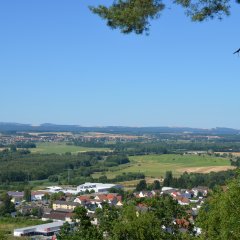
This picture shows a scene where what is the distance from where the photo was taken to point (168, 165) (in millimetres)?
76250

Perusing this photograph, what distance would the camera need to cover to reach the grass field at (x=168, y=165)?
→ 65938mm

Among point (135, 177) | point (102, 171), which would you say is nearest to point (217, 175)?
point (135, 177)

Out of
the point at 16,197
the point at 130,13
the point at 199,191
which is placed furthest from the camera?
Result: the point at 199,191

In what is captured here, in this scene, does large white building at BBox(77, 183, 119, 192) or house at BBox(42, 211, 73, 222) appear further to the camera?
large white building at BBox(77, 183, 119, 192)

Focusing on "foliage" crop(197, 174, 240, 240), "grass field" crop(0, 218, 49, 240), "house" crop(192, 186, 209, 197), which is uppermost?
"foliage" crop(197, 174, 240, 240)

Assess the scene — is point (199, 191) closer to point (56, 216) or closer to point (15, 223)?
point (56, 216)

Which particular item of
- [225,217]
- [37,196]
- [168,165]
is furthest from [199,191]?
[225,217]

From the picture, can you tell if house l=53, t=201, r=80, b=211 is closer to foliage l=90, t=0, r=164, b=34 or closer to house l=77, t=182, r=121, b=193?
house l=77, t=182, r=121, b=193

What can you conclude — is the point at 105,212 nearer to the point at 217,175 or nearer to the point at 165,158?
the point at 217,175

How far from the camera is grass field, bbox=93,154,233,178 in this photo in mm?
65938

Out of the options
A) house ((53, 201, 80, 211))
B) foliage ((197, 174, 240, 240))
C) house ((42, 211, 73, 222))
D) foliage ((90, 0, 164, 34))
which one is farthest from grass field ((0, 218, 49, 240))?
foliage ((90, 0, 164, 34))

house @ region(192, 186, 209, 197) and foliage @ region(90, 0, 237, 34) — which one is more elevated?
foliage @ region(90, 0, 237, 34)

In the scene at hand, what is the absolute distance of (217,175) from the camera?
54.7m

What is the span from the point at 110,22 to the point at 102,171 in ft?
203
